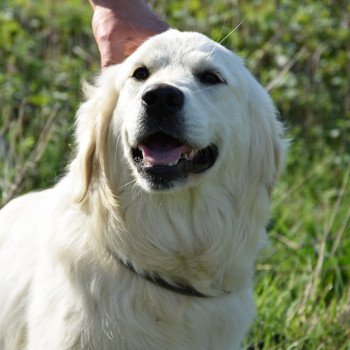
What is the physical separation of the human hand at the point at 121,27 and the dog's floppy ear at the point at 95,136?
1.03ft

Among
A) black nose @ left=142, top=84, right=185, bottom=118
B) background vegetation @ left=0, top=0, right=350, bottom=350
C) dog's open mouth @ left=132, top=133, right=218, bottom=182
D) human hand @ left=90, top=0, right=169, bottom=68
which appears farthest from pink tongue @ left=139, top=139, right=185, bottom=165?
background vegetation @ left=0, top=0, right=350, bottom=350

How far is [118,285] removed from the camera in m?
3.30

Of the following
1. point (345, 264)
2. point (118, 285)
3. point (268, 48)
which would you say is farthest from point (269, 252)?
point (268, 48)

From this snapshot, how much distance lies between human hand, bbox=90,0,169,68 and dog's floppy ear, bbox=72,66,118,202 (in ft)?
1.03

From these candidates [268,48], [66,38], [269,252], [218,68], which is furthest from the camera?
[66,38]

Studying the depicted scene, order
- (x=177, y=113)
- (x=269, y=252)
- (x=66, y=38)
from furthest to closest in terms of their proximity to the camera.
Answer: (x=66, y=38) < (x=269, y=252) < (x=177, y=113)

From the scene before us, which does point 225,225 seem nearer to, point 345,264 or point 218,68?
point 218,68

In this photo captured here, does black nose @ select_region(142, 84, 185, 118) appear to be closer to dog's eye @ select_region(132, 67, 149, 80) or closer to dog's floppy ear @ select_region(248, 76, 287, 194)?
dog's eye @ select_region(132, 67, 149, 80)

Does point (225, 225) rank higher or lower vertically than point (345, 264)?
higher

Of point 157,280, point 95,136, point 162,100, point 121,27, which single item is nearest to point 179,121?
point 162,100

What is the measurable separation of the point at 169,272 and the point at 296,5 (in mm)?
4604

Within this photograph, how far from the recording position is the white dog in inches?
127

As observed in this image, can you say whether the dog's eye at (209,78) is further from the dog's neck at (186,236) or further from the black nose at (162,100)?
the dog's neck at (186,236)

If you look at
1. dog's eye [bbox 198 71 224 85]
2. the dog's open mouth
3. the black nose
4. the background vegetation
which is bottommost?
the background vegetation
